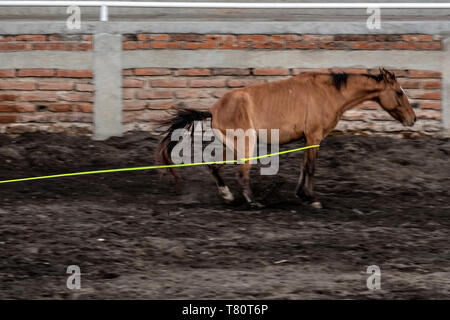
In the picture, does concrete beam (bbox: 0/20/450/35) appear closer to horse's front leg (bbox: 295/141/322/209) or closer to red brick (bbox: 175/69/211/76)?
red brick (bbox: 175/69/211/76)

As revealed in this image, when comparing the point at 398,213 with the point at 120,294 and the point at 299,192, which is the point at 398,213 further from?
the point at 120,294

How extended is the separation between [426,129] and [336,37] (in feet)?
5.34

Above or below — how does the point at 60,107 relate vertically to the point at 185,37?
below

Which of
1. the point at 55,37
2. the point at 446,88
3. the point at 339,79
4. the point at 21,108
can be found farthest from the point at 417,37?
the point at 21,108

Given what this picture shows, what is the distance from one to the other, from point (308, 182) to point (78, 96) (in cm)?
347

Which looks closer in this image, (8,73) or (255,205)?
(255,205)

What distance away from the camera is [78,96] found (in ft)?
33.7

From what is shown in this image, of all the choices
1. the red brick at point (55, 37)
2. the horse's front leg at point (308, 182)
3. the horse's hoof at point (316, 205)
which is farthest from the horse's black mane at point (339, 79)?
Result: the red brick at point (55, 37)

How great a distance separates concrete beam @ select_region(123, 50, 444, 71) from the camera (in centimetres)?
1023

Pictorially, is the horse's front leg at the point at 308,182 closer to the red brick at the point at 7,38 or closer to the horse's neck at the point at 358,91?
A: the horse's neck at the point at 358,91

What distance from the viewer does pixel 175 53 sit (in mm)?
10234

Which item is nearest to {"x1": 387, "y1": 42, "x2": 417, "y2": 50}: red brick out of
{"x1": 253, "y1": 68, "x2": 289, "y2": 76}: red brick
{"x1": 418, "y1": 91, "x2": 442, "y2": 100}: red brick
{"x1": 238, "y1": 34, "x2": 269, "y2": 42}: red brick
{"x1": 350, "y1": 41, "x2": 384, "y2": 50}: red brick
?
{"x1": 350, "y1": 41, "x2": 384, "y2": 50}: red brick

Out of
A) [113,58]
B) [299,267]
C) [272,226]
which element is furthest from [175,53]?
[299,267]

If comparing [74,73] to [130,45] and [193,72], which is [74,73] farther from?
[193,72]
